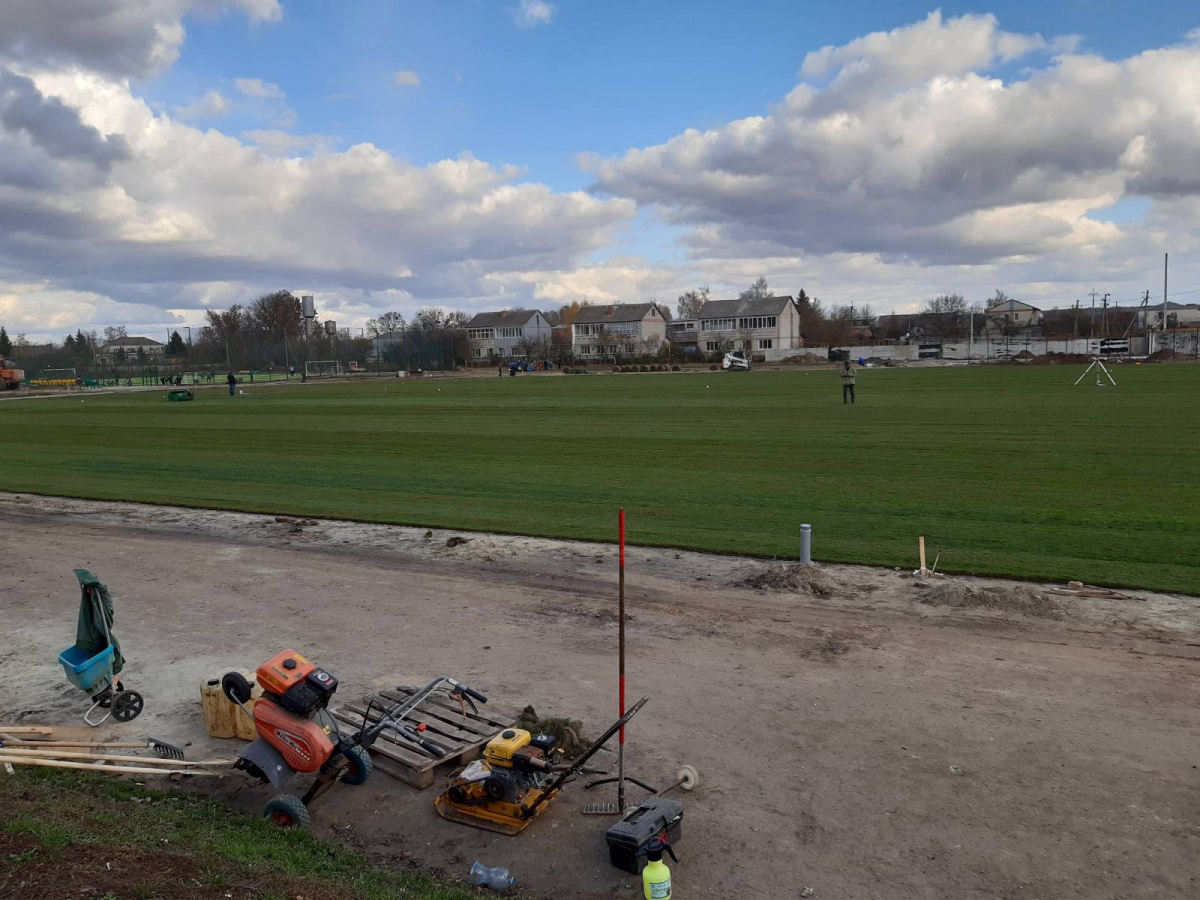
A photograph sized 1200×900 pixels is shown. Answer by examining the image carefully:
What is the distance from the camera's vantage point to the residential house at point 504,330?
150125 millimetres

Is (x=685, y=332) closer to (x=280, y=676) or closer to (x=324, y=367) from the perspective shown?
(x=324, y=367)

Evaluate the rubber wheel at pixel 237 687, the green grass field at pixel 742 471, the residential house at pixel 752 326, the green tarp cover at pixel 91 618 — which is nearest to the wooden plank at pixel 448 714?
the rubber wheel at pixel 237 687

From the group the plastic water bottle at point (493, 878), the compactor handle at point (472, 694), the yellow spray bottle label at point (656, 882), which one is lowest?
the plastic water bottle at point (493, 878)

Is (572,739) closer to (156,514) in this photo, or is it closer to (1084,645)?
(1084,645)

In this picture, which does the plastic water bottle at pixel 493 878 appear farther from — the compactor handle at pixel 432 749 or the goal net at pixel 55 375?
the goal net at pixel 55 375

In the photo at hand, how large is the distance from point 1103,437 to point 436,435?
830 inches

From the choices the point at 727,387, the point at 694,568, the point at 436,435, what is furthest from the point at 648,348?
the point at 694,568

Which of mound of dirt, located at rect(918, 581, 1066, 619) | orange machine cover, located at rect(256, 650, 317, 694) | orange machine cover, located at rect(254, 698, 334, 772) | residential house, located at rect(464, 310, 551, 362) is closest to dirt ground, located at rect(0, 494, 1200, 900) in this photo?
mound of dirt, located at rect(918, 581, 1066, 619)

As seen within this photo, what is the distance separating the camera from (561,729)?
7.07 m

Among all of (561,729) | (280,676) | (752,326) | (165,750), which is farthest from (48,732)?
(752,326)

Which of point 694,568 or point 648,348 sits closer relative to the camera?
point 694,568

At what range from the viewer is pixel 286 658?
6.66 metres

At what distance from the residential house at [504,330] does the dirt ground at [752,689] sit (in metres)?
136

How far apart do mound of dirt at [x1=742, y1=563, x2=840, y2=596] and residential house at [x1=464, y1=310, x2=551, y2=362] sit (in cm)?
13612
